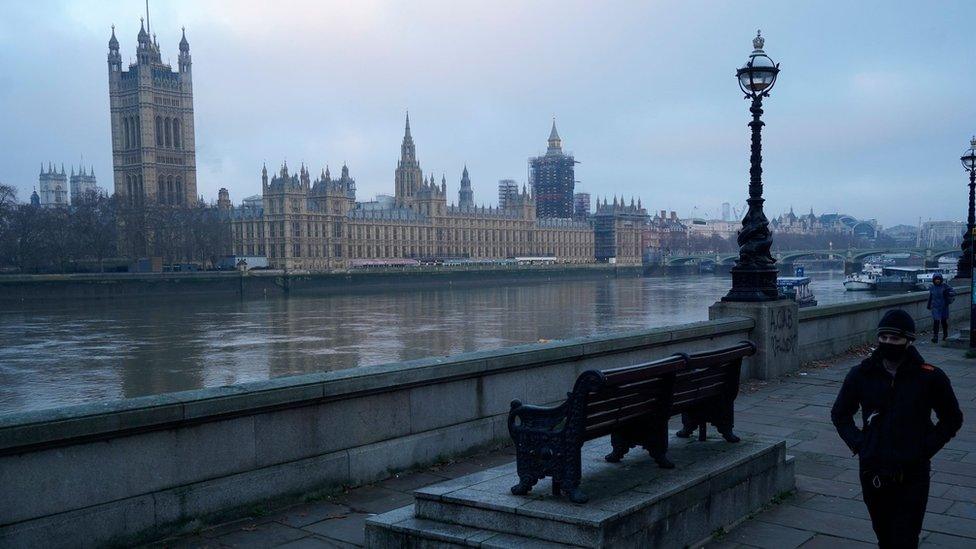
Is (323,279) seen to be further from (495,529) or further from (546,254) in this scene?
Answer: (495,529)

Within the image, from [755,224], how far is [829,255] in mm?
125989

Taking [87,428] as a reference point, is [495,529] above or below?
below

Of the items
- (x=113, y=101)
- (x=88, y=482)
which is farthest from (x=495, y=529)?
(x=113, y=101)

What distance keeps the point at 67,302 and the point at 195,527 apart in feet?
220

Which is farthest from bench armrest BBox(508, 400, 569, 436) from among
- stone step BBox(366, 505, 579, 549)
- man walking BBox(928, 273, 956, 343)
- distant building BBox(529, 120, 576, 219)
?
distant building BBox(529, 120, 576, 219)

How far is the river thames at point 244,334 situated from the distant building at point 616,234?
359ft

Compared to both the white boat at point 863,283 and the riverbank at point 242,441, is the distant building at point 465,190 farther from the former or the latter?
the riverbank at point 242,441

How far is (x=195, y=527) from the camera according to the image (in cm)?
504

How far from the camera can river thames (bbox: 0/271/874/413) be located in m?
26.4

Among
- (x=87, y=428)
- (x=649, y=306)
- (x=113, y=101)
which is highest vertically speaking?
(x=113, y=101)

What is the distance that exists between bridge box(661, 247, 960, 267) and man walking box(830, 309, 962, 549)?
316 ft

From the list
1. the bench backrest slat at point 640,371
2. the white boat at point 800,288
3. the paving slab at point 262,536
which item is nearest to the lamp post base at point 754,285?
the bench backrest slat at point 640,371

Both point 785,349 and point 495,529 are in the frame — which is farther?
point 785,349

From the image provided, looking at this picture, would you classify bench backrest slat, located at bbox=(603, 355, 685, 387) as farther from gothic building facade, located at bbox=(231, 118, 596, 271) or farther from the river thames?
gothic building facade, located at bbox=(231, 118, 596, 271)
